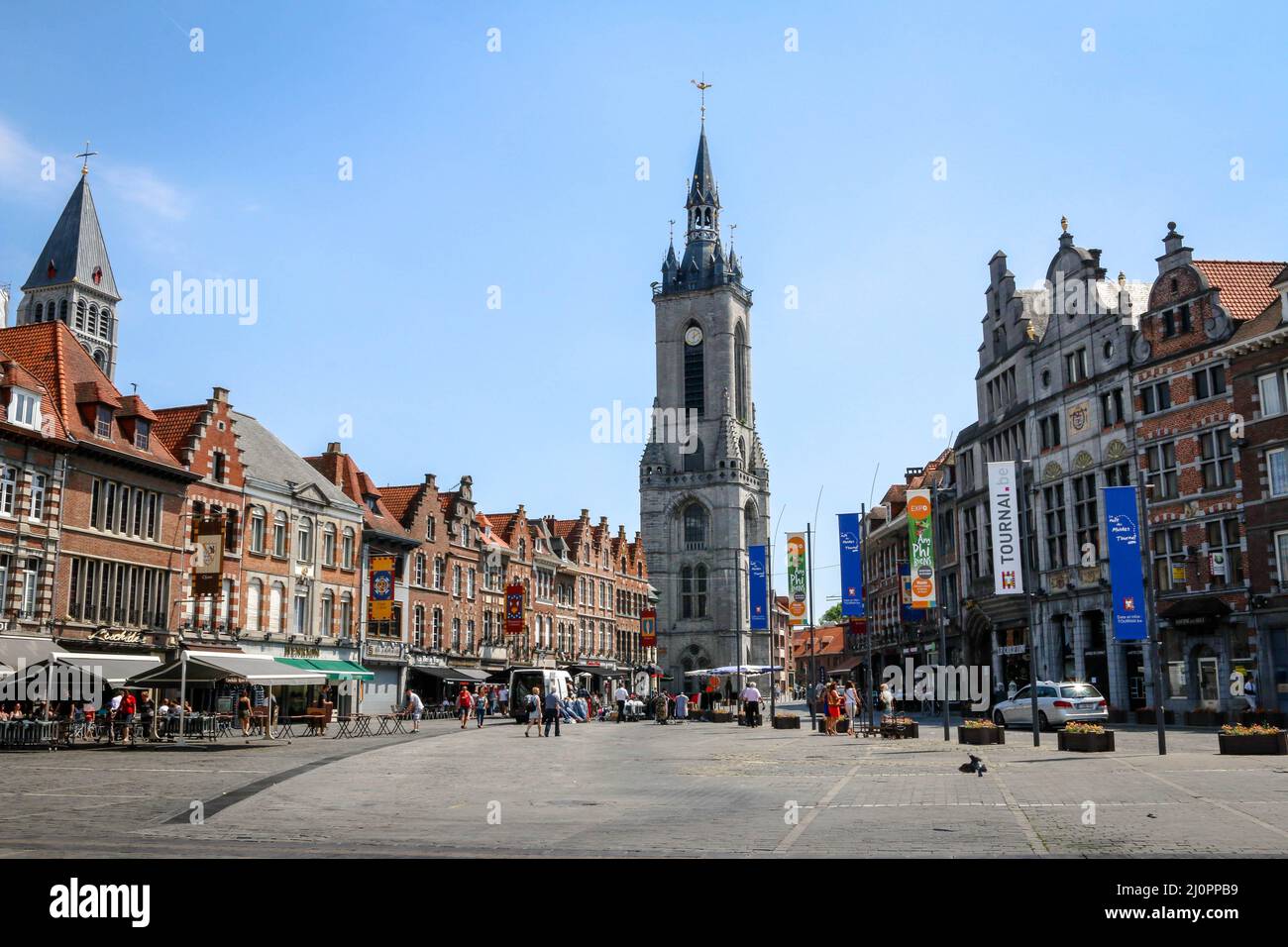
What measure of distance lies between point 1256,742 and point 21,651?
3446 cm

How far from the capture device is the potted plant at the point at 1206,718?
3811 cm

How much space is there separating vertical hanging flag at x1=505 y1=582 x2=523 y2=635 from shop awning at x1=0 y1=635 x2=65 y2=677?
26.4 m

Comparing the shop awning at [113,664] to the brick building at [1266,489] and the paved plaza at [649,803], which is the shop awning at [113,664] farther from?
the brick building at [1266,489]

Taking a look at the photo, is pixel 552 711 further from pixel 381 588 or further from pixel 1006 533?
pixel 1006 533

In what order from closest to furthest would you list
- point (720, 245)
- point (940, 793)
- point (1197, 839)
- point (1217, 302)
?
point (1197, 839) < point (940, 793) < point (1217, 302) < point (720, 245)

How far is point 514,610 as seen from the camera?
A: 6150cm

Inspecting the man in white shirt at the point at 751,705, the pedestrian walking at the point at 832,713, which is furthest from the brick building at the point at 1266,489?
the man in white shirt at the point at 751,705

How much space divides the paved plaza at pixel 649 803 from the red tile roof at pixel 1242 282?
2206 centimetres

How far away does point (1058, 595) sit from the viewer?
164 ft

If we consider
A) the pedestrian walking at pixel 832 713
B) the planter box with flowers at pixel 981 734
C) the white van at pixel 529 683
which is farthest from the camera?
the white van at pixel 529 683
